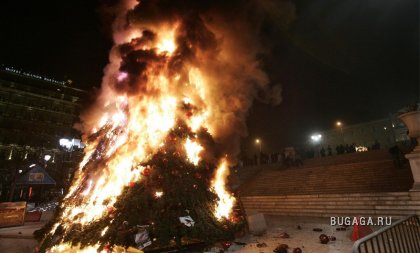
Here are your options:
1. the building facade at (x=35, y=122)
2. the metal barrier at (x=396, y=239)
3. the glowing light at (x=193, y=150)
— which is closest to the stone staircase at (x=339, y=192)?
the glowing light at (x=193, y=150)

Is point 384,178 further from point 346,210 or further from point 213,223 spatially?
point 213,223

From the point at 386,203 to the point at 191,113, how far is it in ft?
35.1

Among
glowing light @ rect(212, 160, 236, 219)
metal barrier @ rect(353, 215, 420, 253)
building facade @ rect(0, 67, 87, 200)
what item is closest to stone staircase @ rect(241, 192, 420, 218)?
glowing light @ rect(212, 160, 236, 219)

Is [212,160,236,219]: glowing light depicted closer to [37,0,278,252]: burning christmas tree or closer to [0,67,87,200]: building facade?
[37,0,278,252]: burning christmas tree

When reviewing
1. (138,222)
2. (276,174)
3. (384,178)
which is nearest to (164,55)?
(138,222)

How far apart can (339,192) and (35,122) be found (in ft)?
179

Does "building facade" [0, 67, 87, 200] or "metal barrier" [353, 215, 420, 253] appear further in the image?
"building facade" [0, 67, 87, 200]

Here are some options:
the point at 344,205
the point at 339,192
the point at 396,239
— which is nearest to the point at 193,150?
the point at 396,239

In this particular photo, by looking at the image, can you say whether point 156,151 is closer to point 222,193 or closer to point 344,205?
point 222,193

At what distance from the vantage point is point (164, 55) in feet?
36.3

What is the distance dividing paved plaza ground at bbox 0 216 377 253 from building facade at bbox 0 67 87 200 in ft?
118

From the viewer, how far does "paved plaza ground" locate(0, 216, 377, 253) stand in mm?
8812

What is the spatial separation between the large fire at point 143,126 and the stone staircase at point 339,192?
5347 millimetres

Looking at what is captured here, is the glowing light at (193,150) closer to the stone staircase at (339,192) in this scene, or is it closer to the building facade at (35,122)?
the stone staircase at (339,192)
